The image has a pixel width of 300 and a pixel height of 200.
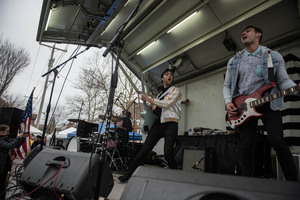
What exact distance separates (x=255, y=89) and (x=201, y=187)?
152 cm

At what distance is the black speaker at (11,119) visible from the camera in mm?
3920

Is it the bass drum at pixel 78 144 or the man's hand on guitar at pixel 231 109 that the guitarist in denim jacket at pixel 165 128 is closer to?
the man's hand on guitar at pixel 231 109

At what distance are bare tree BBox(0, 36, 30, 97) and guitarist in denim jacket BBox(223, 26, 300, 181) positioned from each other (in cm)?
1191

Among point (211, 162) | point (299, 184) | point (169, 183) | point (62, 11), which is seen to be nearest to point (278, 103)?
point (299, 184)

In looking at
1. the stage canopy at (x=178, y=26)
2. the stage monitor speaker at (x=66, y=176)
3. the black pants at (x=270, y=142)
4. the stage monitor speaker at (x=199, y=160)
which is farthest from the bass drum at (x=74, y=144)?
the black pants at (x=270, y=142)

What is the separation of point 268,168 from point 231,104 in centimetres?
237

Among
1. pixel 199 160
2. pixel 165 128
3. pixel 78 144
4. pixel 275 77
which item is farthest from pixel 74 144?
pixel 275 77

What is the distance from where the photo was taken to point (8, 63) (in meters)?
10.4

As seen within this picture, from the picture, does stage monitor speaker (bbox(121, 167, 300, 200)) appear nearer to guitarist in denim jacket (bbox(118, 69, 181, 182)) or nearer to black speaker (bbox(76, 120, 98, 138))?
guitarist in denim jacket (bbox(118, 69, 181, 182))

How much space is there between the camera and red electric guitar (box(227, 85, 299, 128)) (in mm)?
1719

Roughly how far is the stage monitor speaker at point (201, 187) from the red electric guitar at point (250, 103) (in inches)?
48.8

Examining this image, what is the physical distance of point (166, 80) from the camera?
2.97 m

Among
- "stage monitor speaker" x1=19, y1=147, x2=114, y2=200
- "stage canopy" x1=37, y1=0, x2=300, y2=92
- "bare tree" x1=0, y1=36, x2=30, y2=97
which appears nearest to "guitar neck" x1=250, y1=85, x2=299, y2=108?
"stage monitor speaker" x1=19, y1=147, x2=114, y2=200

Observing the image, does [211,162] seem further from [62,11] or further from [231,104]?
[62,11]
